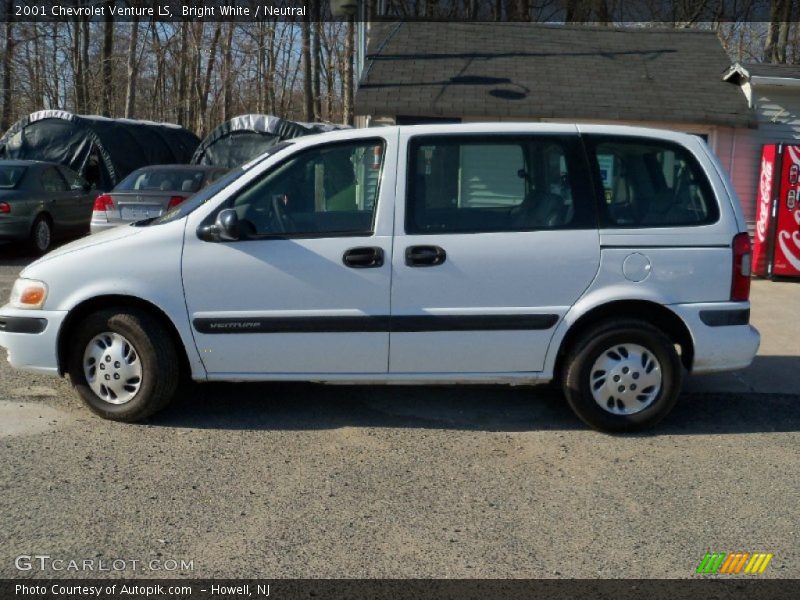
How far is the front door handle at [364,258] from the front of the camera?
522cm

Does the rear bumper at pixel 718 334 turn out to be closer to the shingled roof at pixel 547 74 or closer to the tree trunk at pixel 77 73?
the shingled roof at pixel 547 74

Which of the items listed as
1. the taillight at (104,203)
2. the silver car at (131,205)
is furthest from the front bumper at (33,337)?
the taillight at (104,203)

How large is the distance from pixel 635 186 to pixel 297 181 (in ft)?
6.83

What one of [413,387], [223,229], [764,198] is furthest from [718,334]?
[764,198]

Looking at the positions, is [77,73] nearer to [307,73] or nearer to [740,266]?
[307,73]

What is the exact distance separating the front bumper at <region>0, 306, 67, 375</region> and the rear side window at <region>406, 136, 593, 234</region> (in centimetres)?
224

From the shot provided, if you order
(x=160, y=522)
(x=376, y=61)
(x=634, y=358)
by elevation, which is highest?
(x=376, y=61)

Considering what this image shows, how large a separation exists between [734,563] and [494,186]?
2.64 m

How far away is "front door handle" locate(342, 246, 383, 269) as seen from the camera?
17.1ft

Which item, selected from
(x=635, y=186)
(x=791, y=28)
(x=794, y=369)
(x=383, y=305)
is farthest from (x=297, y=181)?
(x=791, y=28)

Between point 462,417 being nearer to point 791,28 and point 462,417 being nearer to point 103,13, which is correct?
point 791,28

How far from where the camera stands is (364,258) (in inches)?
206

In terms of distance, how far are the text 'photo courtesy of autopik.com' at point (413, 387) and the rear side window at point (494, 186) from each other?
0.02 m

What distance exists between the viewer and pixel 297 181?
5.38 metres
